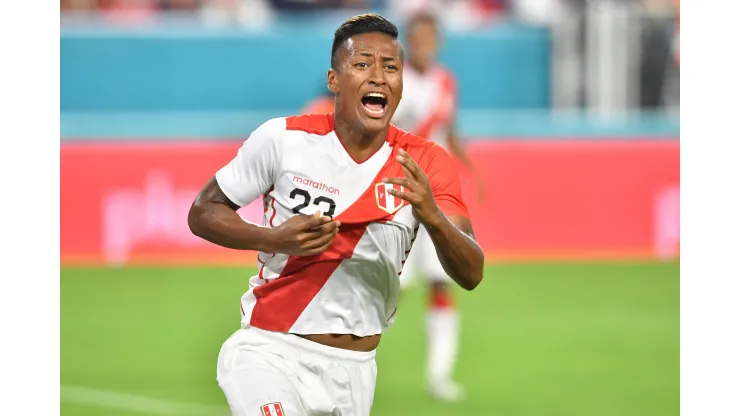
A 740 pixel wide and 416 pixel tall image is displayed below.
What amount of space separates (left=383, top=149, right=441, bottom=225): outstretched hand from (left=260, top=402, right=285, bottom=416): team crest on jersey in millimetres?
882

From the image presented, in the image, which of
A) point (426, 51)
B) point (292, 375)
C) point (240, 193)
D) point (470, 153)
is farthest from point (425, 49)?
point (470, 153)

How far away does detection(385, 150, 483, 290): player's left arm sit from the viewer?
411cm

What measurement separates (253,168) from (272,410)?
0.90 m

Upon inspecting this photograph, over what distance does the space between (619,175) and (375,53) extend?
1065cm

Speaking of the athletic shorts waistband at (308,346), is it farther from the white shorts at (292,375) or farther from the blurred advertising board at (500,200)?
the blurred advertising board at (500,200)

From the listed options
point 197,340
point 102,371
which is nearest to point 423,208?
point 102,371

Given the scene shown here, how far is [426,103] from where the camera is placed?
9.31m

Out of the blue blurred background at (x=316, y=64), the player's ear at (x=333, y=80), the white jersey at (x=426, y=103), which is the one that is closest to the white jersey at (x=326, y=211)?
the player's ear at (x=333, y=80)

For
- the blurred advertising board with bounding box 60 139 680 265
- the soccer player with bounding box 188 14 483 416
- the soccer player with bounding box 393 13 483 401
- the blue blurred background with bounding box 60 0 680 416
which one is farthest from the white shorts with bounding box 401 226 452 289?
the blurred advertising board with bounding box 60 139 680 265

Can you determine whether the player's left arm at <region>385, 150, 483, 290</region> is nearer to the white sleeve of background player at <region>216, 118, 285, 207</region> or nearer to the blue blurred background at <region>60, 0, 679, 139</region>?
the white sleeve of background player at <region>216, 118, 285, 207</region>

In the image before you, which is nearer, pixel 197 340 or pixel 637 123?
pixel 197 340

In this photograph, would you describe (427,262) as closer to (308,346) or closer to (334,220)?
(308,346)

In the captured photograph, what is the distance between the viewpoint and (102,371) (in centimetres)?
969
